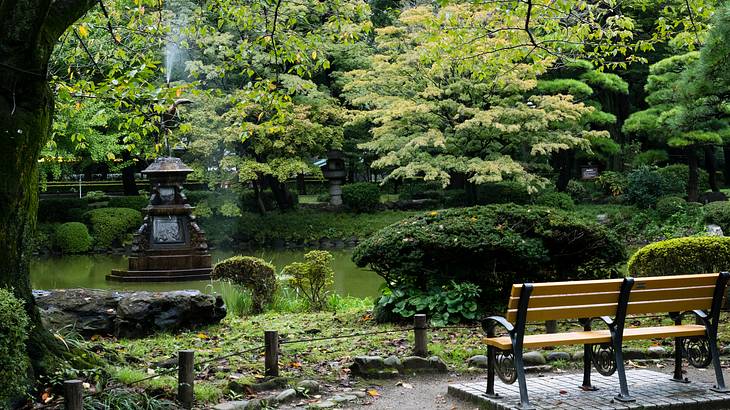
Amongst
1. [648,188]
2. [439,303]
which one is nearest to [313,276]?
[439,303]

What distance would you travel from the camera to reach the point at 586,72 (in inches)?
990

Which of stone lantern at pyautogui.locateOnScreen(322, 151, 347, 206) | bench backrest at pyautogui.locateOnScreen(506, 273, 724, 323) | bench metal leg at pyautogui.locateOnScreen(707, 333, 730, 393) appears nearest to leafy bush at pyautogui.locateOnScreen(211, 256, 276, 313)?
bench backrest at pyautogui.locateOnScreen(506, 273, 724, 323)

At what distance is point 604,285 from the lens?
17.8 ft

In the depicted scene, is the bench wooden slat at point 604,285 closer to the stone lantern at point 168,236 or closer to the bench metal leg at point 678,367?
the bench metal leg at point 678,367

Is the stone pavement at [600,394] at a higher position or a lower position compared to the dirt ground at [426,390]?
higher

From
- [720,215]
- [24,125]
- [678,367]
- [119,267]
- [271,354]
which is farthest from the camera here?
[119,267]

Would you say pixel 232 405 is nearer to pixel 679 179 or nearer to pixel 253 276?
pixel 253 276

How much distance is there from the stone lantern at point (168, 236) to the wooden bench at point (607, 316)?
476 inches

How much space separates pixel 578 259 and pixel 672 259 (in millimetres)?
A: 1170

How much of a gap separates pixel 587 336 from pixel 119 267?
17908 millimetres

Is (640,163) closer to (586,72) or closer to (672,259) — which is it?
(586,72)

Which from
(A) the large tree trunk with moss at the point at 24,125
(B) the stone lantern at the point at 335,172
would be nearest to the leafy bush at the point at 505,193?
(B) the stone lantern at the point at 335,172

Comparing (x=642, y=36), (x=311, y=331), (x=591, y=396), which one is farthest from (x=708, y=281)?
(x=642, y=36)

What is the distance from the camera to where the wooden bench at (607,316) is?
5211mm
